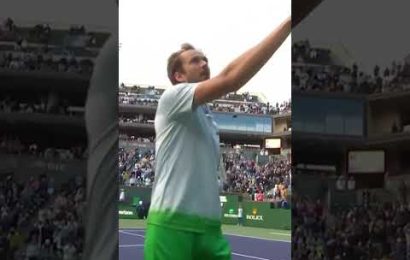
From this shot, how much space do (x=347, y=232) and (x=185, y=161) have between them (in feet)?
4.49

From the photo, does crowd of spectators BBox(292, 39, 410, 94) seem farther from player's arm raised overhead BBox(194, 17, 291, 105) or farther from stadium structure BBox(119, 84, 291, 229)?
player's arm raised overhead BBox(194, 17, 291, 105)

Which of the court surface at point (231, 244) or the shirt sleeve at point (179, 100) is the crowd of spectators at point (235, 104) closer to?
the court surface at point (231, 244)

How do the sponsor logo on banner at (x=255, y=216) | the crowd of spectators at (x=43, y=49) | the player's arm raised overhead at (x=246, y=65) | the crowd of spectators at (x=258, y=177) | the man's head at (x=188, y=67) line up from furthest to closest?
the sponsor logo on banner at (x=255, y=216) → the crowd of spectators at (x=258, y=177) → the crowd of spectators at (x=43, y=49) → the man's head at (x=188, y=67) → the player's arm raised overhead at (x=246, y=65)

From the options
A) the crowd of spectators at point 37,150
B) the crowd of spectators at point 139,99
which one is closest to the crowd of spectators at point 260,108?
the crowd of spectators at point 139,99

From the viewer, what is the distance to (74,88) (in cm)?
311

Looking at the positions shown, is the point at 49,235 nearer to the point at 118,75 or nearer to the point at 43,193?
the point at 43,193

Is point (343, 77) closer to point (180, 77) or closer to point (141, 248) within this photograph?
point (180, 77)

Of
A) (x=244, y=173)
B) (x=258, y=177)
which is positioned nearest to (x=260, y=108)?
(x=244, y=173)

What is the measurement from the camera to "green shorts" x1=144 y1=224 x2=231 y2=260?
213 cm

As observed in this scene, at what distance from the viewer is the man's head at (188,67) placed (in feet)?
7.19

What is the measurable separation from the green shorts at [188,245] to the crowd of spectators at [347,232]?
1.08 meters

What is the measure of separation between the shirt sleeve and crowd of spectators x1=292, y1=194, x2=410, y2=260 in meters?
1.24

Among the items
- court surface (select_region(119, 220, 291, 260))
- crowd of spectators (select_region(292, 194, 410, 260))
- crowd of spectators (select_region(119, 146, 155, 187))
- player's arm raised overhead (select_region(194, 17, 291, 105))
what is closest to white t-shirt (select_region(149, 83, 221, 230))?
player's arm raised overhead (select_region(194, 17, 291, 105))

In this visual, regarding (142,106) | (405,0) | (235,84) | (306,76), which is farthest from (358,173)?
(235,84)
